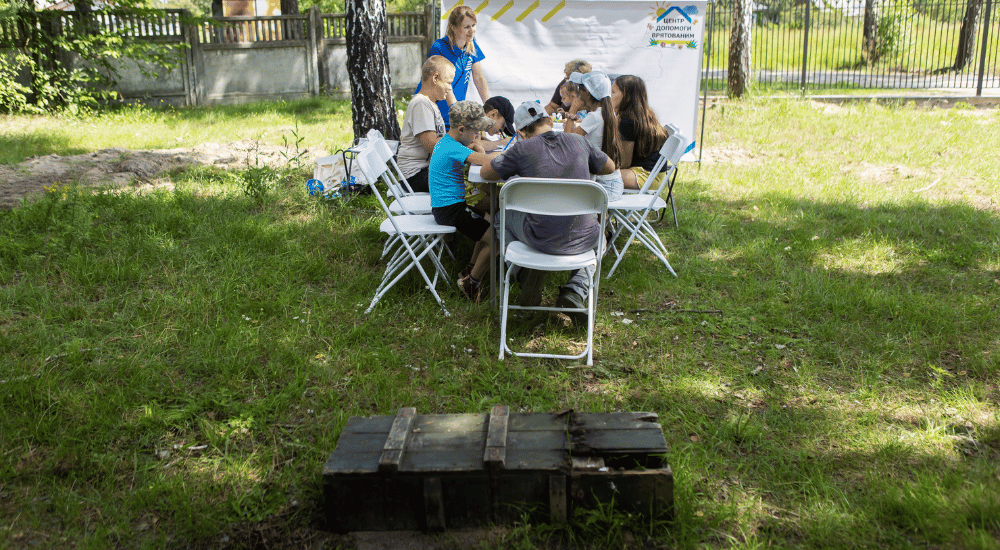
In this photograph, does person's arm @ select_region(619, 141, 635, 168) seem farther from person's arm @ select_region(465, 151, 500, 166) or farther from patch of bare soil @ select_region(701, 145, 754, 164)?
patch of bare soil @ select_region(701, 145, 754, 164)

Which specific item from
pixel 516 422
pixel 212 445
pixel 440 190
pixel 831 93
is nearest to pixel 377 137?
pixel 440 190

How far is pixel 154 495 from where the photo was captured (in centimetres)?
271

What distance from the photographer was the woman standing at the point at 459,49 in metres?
6.19

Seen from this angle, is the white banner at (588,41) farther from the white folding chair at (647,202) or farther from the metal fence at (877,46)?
the white folding chair at (647,202)

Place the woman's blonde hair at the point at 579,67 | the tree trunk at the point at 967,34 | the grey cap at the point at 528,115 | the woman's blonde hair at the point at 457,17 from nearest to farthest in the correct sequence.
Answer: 1. the grey cap at the point at 528,115
2. the woman's blonde hair at the point at 457,17
3. the woman's blonde hair at the point at 579,67
4. the tree trunk at the point at 967,34

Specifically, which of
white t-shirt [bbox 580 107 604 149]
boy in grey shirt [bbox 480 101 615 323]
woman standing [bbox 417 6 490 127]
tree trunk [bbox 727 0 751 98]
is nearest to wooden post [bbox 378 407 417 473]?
boy in grey shirt [bbox 480 101 615 323]

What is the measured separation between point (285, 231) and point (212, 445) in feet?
9.51

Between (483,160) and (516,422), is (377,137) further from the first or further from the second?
(516,422)

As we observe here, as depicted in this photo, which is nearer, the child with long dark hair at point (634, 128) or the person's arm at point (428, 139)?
the person's arm at point (428, 139)

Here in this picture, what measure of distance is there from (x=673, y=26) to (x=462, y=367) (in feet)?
20.1

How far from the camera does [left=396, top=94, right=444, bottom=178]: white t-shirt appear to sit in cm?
518

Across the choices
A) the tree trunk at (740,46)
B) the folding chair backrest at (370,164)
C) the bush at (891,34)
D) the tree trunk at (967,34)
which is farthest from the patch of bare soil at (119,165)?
the bush at (891,34)

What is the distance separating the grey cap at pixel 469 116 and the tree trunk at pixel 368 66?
9.51 feet

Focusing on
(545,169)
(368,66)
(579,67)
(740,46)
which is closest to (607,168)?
(545,169)
